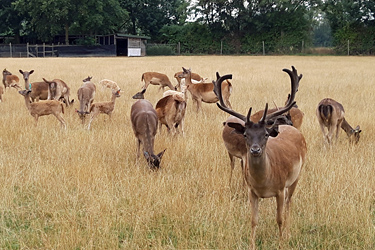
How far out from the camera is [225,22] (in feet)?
151

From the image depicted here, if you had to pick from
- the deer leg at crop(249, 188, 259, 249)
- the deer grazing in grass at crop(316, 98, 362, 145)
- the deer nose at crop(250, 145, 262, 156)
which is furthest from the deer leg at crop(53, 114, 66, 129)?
the deer nose at crop(250, 145, 262, 156)

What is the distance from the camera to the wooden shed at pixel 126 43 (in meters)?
45.2

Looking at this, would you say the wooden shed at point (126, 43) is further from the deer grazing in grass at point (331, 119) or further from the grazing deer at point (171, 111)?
the deer grazing in grass at point (331, 119)

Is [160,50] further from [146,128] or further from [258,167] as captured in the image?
[258,167]

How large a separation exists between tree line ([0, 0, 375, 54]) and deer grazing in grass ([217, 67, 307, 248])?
130ft

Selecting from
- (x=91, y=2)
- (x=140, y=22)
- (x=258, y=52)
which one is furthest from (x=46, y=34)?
(x=258, y=52)

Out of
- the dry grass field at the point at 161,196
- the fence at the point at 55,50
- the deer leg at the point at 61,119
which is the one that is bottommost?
the dry grass field at the point at 161,196

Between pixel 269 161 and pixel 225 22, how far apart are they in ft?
145

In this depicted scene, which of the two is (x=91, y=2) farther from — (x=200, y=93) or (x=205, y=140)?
(x=205, y=140)

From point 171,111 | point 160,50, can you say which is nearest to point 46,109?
point 171,111

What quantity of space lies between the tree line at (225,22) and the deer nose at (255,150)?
40524 millimetres

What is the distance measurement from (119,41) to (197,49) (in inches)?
334

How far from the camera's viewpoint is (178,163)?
5.56 meters

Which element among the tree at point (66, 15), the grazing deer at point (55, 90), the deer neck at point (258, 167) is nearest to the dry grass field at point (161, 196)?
the deer neck at point (258, 167)
